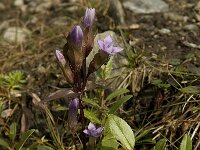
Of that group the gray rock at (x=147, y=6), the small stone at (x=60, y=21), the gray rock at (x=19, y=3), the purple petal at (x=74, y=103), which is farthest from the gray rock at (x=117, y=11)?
the purple petal at (x=74, y=103)

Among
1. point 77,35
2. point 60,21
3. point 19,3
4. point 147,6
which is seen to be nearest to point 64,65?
point 77,35

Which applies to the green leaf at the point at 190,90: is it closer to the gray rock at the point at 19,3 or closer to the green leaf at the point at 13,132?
the green leaf at the point at 13,132

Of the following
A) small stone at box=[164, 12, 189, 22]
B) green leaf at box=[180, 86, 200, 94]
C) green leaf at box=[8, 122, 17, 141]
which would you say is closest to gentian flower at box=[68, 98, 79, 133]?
green leaf at box=[8, 122, 17, 141]

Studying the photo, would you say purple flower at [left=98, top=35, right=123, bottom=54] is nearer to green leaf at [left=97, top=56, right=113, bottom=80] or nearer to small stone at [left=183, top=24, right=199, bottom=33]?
green leaf at [left=97, top=56, right=113, bottom=80]

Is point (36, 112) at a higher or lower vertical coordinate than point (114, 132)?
lower

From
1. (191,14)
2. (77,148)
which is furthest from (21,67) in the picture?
(191,14)

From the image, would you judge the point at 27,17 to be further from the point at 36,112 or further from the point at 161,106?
the point at 161,106
